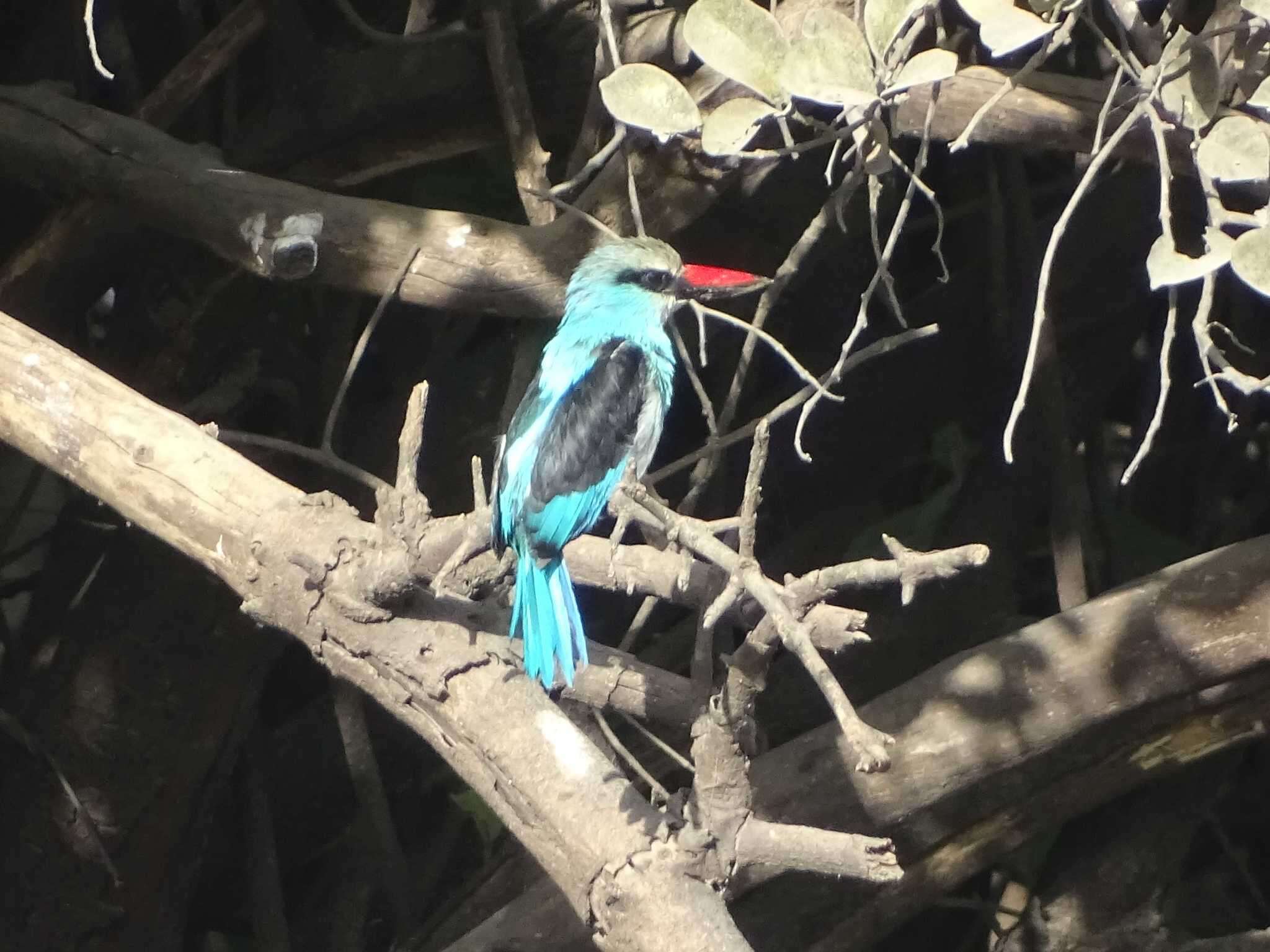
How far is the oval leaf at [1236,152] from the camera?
1.06 meters

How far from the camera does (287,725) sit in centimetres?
253

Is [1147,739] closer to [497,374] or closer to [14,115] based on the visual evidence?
[497,374]

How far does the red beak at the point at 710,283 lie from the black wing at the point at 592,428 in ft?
0.44

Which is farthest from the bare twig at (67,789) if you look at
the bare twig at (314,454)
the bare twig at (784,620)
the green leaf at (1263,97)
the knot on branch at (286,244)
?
the green leaf at (1263,97)

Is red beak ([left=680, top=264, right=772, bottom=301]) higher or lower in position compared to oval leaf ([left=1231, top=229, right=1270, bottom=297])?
higher

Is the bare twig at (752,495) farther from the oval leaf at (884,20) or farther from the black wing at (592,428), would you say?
the black wing at (592,428)

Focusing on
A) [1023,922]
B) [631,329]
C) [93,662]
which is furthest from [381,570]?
[1023,922]

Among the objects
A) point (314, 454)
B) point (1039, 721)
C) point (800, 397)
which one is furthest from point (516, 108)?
point (1039, 721)

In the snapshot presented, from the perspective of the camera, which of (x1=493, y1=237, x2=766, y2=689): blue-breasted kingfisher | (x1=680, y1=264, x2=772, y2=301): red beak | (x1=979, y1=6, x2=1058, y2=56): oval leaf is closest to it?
(x1=979, y1=6, x2=1058, y2=56): oval leaf

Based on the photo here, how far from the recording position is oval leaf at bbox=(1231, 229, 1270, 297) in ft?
3.17

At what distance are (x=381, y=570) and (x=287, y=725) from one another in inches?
51.0

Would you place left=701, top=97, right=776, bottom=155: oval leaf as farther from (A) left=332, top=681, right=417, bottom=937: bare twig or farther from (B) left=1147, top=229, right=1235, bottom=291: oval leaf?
(A) left=332, top=681, right=417, bottom=937: bare twig

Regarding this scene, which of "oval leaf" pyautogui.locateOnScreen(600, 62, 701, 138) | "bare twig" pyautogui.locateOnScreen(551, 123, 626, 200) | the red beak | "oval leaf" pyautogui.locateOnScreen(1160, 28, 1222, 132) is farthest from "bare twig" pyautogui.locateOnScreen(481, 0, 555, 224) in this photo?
"oval leaf" pyautogui.locateOnScreen(1160, 28, 1222, 132)

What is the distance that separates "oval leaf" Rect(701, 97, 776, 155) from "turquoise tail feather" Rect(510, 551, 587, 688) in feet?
1.88
